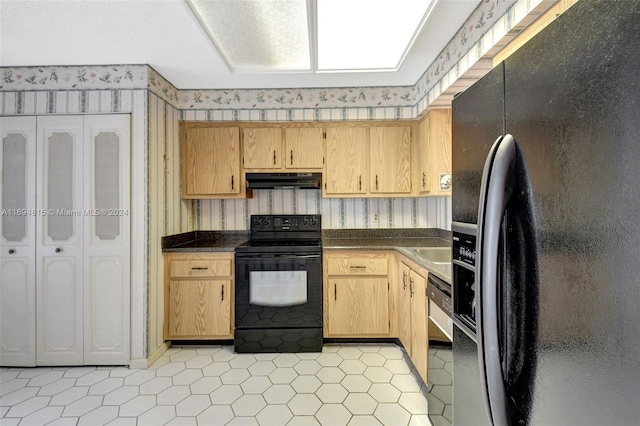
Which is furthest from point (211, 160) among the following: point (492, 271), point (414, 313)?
point (492, 271)

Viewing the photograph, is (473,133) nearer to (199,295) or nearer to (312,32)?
(312,32)

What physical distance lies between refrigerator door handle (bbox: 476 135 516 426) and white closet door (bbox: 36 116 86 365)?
112 inches

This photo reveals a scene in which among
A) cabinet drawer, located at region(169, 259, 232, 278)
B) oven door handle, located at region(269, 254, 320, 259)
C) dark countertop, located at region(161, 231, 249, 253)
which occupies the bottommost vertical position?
cabinet drawer, located at region(169, 259, 232, 278)

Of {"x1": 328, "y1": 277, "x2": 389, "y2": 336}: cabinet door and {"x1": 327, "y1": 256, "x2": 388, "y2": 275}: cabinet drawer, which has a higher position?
{"x1": 327, "y1": 256, "x2": 388, "y2": 275}: cabinet drawer

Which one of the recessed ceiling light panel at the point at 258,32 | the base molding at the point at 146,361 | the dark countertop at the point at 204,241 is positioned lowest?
the base molding at the point at 146,361

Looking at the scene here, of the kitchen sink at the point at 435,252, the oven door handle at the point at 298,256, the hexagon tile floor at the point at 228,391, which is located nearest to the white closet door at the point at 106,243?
the hexagon tile floor at the point at 228,391

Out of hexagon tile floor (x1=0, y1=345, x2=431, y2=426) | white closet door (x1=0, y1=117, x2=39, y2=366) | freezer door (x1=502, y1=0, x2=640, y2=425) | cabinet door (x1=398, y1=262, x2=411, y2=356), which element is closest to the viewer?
freezer door (x1=502, y1=0, x2=640, y2=425)

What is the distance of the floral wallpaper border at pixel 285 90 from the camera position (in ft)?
5.38

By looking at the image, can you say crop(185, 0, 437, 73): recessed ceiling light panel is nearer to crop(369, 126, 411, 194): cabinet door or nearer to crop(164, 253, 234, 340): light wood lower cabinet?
crop(369, 126, 411, 194): cabinet door

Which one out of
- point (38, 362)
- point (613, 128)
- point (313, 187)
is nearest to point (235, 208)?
point (313, 187)

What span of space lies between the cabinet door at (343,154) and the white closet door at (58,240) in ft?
6.84

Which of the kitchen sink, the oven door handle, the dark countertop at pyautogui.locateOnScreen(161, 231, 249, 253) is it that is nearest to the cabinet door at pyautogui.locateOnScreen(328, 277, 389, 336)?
the oven door handle

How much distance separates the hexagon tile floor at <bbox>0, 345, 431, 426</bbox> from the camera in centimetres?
177

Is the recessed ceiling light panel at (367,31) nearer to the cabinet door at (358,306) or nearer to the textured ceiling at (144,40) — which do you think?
the textured ceiling at (144,40)
